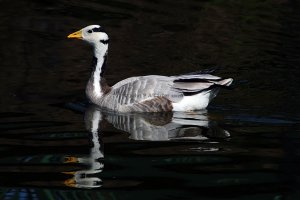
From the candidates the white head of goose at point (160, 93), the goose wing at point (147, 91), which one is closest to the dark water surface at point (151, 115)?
the white head of goose at point (160, 93)

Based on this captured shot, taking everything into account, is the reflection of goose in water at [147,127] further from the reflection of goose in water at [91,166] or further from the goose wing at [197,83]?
the goose wing at [197,83]

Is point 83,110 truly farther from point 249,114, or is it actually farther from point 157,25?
point 157,25

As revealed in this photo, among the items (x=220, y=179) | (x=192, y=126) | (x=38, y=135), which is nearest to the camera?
(x=220, y=179)

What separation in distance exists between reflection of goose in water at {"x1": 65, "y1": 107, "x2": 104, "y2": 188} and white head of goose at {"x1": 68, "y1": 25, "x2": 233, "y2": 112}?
1.45m

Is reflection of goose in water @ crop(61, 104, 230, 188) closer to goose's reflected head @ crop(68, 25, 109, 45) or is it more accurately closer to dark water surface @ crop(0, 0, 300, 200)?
dark water surface @ crop(0, 0, 300, 200)

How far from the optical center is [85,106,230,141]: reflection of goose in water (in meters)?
11.8

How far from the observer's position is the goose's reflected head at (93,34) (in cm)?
1417

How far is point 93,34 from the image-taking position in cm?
1424

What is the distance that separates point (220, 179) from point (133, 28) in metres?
10.5

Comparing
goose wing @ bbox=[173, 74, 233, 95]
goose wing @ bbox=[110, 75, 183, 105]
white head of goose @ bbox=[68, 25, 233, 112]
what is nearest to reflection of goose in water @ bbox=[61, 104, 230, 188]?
white head of goose @ bbox=[68, 25, 233, 112]

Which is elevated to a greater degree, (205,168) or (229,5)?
(229,5)

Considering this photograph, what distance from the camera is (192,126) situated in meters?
12.5

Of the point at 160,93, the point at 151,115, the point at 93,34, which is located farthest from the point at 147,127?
the point at 93,34

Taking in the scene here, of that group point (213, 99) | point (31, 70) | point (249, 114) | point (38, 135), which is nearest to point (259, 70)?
point (213, 99)
